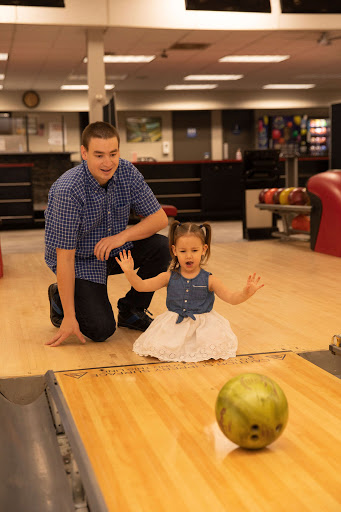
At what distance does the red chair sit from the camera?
19.6 feet

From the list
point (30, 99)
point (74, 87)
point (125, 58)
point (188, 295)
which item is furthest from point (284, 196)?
point (30, 99)

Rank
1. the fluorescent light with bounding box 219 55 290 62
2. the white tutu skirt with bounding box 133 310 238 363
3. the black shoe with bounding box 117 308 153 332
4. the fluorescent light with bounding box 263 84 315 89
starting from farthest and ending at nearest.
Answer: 1. the fluorescent light with bounding box 263 84 315 89
2. the fluorescent light with bounding box 219 55 290 62
3. the black shoe with bounding box 117 308 153 332
4. the white tutu skirt with bounding box 133 310 238 363

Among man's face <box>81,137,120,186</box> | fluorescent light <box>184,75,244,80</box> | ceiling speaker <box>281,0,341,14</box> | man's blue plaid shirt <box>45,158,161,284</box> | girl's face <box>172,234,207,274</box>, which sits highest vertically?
Answer: ceiling speaker <box>281,0,341,14</box>

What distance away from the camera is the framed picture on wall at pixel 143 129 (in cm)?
1465

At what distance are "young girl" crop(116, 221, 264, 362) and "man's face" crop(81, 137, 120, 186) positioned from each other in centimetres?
40

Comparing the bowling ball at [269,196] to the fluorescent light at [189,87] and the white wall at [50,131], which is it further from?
the white wall at [50,131]

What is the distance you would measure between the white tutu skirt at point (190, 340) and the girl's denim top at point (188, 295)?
0.09ft

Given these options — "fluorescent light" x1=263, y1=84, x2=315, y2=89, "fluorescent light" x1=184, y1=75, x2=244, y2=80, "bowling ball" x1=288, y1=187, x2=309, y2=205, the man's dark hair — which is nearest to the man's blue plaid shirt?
the man's dark hair

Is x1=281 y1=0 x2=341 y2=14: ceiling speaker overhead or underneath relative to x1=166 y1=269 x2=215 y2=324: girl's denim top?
overhead

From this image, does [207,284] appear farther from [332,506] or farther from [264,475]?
[332,506]

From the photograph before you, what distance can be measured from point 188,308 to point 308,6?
6158 mm

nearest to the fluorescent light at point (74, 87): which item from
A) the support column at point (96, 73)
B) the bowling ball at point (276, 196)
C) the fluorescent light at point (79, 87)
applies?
the fluorescent light at point (79, 87)

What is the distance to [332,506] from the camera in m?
1.47

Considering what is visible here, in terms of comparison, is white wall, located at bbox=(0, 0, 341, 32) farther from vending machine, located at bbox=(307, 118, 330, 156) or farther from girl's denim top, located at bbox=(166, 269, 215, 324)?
vending machine, located at bbox=(307, 118, 330, 156)
